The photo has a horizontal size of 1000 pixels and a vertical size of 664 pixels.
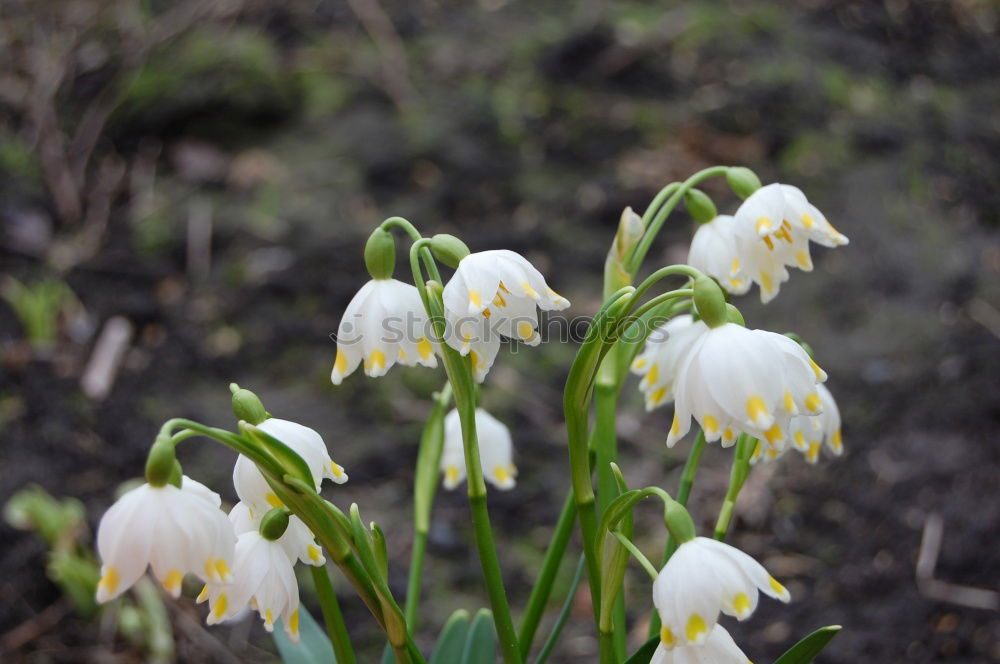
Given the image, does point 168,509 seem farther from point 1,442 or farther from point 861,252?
point 861,252

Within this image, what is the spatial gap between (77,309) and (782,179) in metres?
1.82

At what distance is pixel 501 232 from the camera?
242 cm

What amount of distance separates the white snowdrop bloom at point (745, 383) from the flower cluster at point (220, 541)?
321mm

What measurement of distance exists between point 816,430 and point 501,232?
1.55 metres

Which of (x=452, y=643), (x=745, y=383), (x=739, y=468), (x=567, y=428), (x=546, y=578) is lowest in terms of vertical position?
(x=452, y=643)

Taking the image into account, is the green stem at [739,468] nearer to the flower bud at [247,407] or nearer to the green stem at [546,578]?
the green stem at [546,578]

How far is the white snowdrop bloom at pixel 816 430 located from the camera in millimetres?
906

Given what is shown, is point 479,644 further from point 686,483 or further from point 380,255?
point 380,255

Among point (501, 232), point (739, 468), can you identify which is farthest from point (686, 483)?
point (501, 232)

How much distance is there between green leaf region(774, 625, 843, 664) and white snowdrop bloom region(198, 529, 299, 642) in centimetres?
44

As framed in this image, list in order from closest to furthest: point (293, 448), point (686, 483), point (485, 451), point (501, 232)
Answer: point (293, 448) < point (686, 483) < point (485, 451) < point (501, 232)

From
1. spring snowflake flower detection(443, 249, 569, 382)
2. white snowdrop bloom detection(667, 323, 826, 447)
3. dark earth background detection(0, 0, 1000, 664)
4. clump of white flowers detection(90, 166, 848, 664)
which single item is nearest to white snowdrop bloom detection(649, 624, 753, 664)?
clump of white flowers detection(90, 166, 848, 664)

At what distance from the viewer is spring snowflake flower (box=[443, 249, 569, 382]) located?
0.76m

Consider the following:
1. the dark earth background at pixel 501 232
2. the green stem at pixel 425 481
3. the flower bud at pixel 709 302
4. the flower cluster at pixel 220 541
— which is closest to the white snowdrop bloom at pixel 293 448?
the flower cluster at pixel 220 541
